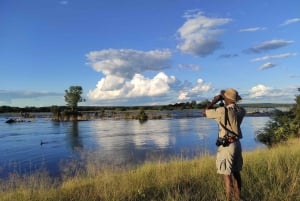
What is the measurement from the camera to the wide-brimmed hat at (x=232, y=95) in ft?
20.8

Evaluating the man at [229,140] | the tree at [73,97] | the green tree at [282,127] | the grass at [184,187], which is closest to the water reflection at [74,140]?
the green tree at [282,127]

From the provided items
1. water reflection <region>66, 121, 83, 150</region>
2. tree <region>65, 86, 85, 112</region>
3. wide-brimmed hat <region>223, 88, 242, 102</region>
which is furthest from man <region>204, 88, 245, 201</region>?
tree <region>65, 86, 85, 112</region>

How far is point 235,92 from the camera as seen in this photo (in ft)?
21.0

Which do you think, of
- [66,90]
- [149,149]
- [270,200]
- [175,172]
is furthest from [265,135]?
[66,90]

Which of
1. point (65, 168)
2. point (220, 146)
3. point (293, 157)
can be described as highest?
point (220, 146)

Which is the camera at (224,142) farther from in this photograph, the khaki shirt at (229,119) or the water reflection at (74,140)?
the water reflection at (74,140)

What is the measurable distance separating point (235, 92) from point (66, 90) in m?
79.5

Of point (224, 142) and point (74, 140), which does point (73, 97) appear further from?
point (224, 142)

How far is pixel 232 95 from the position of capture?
20.8 ft

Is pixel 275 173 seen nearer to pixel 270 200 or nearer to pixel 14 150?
pixel 270 200

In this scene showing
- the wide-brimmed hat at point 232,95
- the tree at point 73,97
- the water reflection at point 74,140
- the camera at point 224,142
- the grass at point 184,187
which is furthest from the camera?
the tree at point 73,97

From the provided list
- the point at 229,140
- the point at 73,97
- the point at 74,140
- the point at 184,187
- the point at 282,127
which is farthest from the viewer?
the point at 73,97

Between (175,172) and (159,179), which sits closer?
(159,179)

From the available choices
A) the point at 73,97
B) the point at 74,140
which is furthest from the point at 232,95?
the point at 73,97
